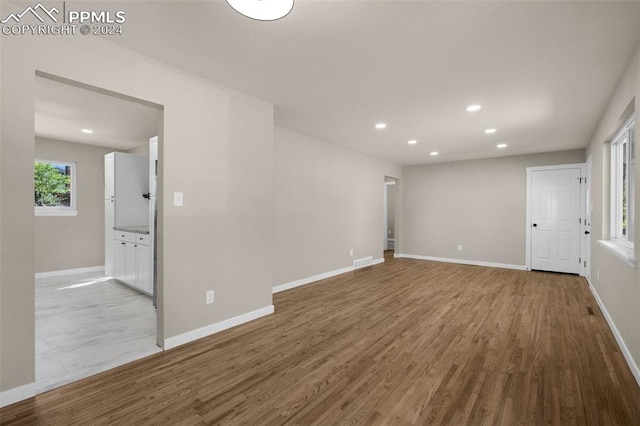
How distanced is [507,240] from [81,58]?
7.43 m

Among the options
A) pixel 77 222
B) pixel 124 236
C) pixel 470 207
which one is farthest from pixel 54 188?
pixel 470 207

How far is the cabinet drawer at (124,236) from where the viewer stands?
4.45m

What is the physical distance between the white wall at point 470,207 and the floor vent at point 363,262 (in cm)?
169

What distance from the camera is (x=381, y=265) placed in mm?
6715

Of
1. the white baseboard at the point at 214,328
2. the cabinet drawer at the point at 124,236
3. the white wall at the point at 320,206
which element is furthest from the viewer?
the white wall at the point at 320,206

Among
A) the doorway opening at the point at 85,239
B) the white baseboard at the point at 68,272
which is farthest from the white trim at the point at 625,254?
the white baseboard at the point at 68,272

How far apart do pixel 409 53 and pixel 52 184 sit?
6480 millimetres

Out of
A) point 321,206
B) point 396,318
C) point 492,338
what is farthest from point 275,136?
point 492,338

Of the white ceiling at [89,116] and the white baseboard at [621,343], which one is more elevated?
the white ceiling at [89,116]

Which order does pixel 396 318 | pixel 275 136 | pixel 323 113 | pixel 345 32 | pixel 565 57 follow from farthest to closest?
pixel 275 136, pixel 323 113, pixel 396 318, pixel 565 57, pixel 345 32

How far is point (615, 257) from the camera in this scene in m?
2.95

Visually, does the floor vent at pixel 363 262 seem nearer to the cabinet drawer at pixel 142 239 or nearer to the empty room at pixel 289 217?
the empty room at pixel 289 217

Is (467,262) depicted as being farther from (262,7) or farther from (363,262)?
(262,7)

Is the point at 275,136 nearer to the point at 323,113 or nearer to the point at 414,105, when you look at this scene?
the point at 323,113
